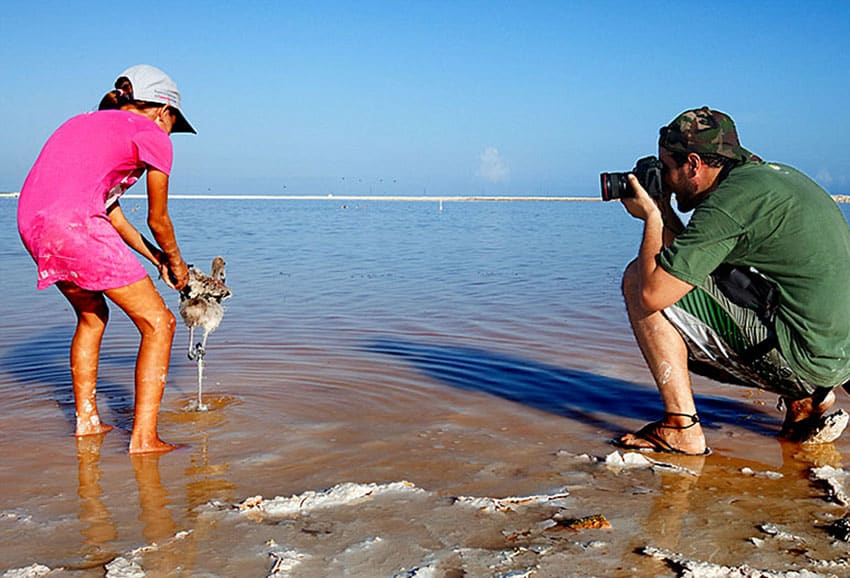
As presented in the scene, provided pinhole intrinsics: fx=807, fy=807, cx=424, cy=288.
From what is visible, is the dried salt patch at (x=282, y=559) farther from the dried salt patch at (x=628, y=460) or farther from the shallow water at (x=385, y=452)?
the dried salt patch at (x=628, y=460)

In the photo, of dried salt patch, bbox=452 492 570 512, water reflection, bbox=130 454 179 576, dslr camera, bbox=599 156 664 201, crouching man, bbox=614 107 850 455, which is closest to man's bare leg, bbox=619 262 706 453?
crouching man, bbox=614 107 850 455

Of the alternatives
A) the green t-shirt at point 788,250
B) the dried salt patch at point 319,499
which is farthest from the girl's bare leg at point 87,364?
the green t-shirt at point 788,250

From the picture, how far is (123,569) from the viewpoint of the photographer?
9.54 feet

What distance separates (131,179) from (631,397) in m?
3.62

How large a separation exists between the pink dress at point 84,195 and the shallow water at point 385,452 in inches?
40.5

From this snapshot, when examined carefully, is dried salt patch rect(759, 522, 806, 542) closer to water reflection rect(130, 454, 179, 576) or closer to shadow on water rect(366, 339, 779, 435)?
shadow on water rect(366, 339, 779, 435)

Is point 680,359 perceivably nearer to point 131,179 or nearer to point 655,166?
point 655,166

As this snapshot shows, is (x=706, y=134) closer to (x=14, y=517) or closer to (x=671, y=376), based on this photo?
(x=671, y=376)

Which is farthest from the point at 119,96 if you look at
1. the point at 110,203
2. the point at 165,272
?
the point at 165,272

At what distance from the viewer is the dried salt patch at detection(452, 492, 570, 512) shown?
3.54 meters

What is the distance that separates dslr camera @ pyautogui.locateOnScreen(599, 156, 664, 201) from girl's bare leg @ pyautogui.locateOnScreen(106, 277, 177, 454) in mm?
2562

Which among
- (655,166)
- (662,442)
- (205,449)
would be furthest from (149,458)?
(655,166)

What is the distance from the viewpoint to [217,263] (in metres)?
5.79

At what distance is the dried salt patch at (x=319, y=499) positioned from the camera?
351 cm
